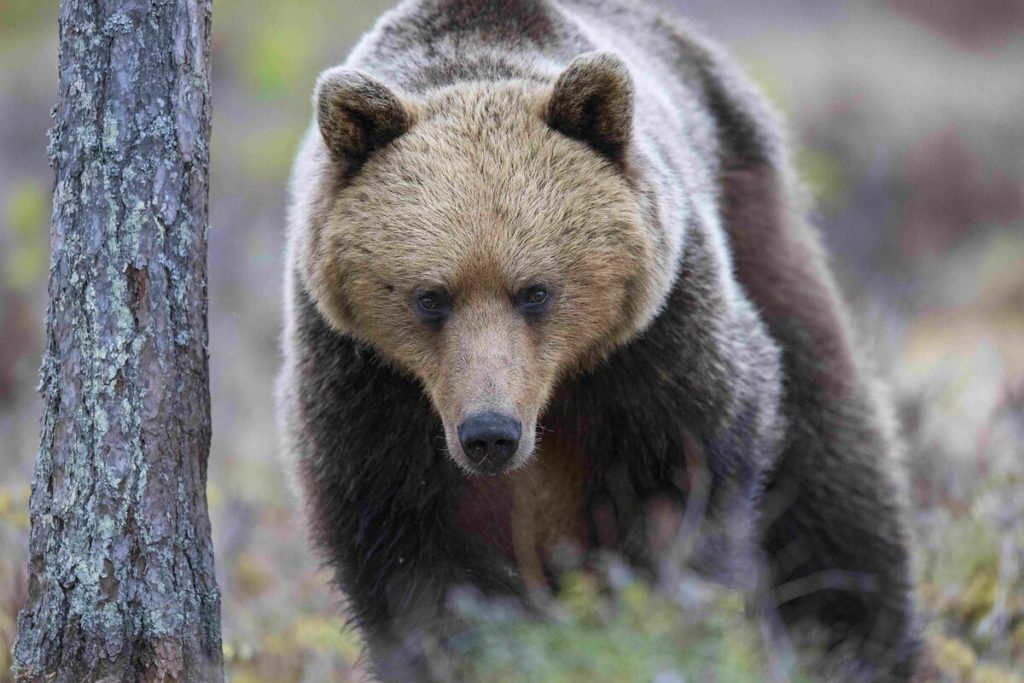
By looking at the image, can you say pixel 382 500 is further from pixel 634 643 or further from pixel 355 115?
pixel 634 643

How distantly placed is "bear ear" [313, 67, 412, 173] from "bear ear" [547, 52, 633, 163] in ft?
1.73

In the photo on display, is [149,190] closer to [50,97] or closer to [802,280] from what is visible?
[802,280]

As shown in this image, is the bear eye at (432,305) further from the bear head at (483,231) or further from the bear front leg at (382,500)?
the bear front leg at (382,500)

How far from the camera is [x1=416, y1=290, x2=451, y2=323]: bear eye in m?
4.27

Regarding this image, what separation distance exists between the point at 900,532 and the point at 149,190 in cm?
392

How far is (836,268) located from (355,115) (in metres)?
10.0

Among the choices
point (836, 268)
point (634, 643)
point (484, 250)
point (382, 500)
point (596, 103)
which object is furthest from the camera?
point (836, 268)

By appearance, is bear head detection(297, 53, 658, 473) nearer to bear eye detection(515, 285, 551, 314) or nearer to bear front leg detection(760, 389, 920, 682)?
bear eye detection(515, 285, 551, 314)

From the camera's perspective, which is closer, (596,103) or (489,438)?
(489,438)

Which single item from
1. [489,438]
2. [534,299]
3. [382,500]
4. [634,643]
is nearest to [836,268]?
[382,500]

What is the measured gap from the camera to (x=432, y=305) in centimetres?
430

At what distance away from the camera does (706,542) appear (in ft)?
16.4

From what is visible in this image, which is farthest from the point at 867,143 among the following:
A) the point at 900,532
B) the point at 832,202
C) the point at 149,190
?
the point at 149,190

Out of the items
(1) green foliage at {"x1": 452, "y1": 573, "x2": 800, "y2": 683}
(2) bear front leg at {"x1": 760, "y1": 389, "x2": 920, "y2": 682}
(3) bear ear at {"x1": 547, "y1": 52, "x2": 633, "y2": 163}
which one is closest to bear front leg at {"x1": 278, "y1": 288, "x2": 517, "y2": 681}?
(1) green foliage at {"x1": 452, "y1": 573, "x2": 800, "y2": 683}
